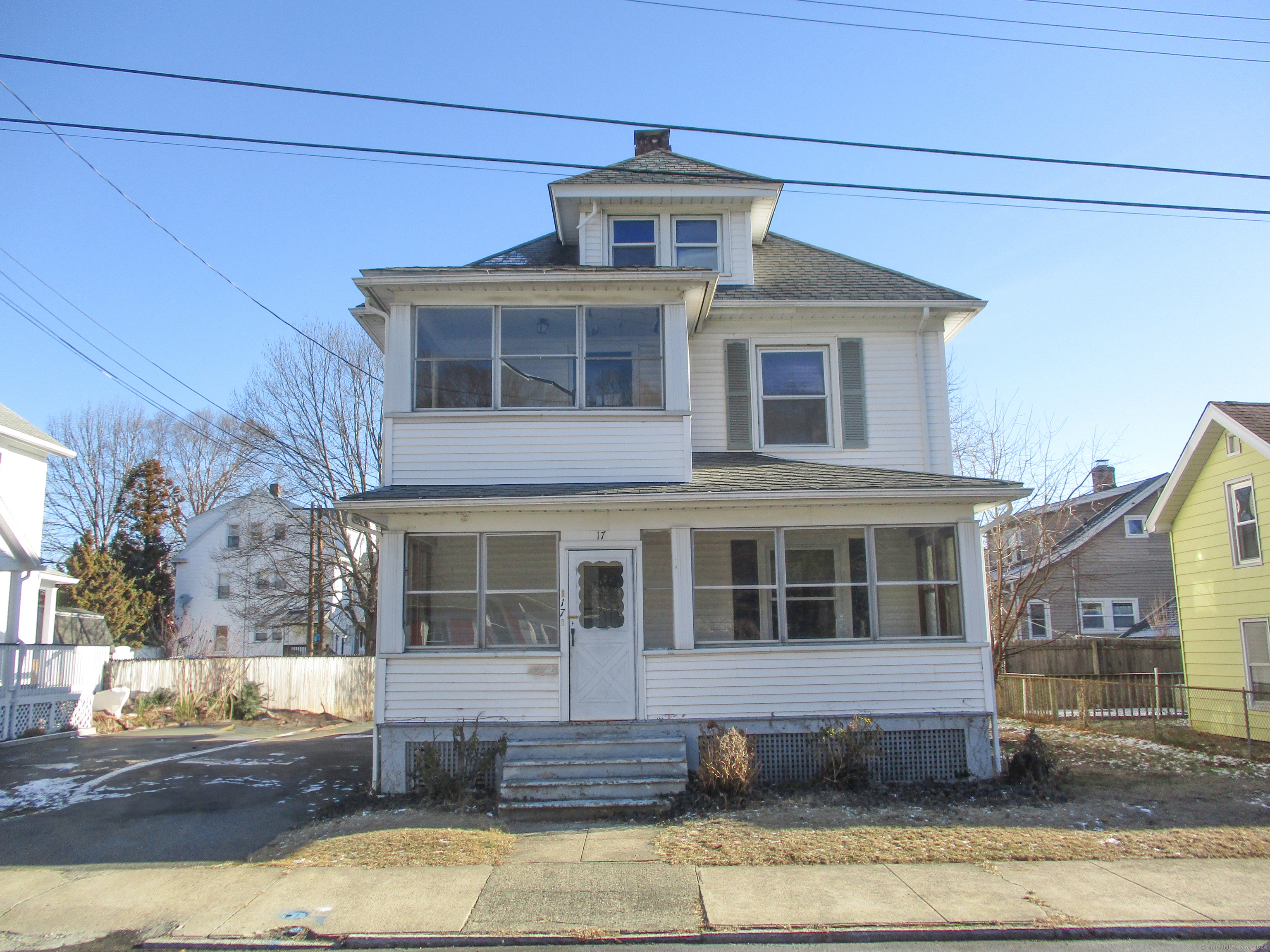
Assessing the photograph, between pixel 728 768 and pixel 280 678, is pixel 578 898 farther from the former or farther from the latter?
pixel 280 678

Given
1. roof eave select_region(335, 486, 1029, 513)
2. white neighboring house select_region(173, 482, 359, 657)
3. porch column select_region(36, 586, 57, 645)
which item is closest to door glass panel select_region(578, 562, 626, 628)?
roof eave select_region(335, 486, 1029, 513)

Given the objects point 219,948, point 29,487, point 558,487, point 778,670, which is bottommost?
point 219,948

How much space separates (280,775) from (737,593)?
22.0 ft

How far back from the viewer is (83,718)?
17.6 metres

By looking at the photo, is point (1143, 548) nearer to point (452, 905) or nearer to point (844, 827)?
point (844, 827)

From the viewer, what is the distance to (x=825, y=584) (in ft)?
37.6

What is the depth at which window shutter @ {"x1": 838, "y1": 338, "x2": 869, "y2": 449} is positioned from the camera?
1307 cm

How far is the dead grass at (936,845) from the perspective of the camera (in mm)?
7695

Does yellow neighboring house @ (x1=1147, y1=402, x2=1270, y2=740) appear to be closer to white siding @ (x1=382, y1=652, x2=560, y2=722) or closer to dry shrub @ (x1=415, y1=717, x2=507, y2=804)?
white siding @ (x1=382, y1=652, x2=560, y2=722)

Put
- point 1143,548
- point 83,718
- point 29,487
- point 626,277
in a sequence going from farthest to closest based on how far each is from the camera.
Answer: point 1143,548 < point 29,487 < point 83,718 < point 626,277

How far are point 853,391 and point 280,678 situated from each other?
641 inches

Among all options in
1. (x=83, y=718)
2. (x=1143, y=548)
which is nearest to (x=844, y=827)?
(x=83, y=718)

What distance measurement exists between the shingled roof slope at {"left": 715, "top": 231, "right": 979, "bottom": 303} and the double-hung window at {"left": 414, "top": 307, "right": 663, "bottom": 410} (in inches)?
71.6

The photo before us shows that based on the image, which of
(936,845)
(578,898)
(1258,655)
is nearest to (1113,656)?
(1258,655)
